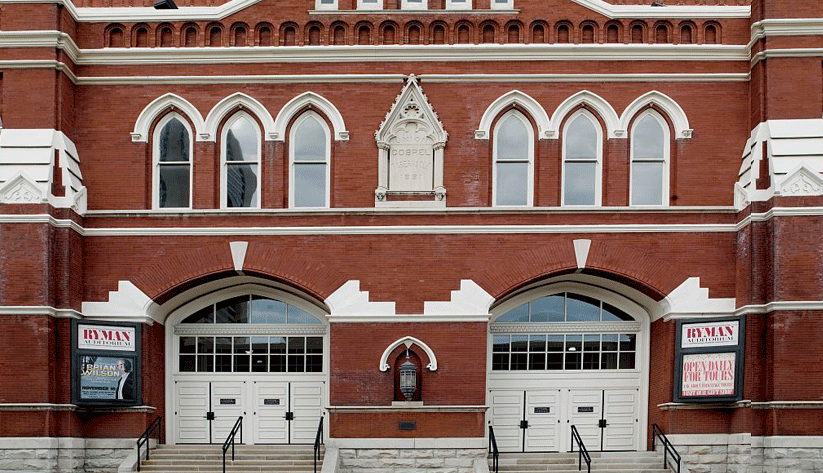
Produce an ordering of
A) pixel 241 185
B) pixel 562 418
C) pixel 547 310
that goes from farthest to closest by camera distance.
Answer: pixel 547 310, pixel 562 418, pixel 241 185

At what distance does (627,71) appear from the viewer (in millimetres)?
18844

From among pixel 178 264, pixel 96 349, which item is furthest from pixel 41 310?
pixel 178 264

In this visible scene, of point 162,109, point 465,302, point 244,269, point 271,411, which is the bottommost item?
point 271,411

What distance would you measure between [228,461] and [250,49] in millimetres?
8188

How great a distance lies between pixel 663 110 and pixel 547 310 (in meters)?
4.77

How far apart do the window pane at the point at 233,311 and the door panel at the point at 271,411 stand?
1448mm

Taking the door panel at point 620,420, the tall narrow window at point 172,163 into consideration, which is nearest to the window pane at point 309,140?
the tall narrow window at point 172,163

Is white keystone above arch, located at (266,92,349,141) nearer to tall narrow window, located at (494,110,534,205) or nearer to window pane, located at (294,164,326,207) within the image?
window pane, located at (294,164,326,207)

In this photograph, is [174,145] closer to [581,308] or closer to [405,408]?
[405,408]

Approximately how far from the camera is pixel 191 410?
64.6 feet

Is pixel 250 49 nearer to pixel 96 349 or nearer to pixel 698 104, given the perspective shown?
pixel 96 349

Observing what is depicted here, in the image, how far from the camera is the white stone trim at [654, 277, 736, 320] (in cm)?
1828

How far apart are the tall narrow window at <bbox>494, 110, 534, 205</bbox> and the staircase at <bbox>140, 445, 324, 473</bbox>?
6375 mm

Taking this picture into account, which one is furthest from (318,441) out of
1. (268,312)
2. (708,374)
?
(708,374)
